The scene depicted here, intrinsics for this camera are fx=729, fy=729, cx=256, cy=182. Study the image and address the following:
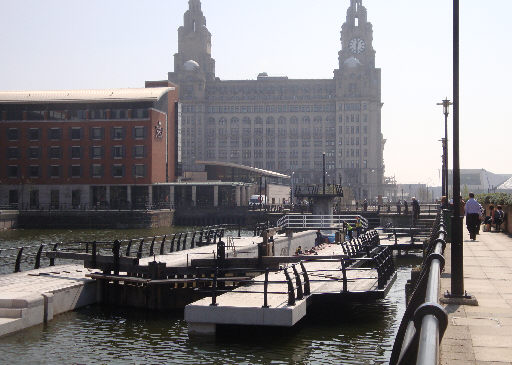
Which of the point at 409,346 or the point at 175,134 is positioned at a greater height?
the point at 175,134

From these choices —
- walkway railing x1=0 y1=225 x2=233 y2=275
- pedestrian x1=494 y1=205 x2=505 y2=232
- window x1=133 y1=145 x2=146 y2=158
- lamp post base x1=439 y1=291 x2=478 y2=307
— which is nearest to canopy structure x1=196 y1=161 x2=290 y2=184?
window x1=133 y1=145 x2=146 y2=158

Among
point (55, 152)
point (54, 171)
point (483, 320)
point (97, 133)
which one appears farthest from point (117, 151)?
point (483, 320)

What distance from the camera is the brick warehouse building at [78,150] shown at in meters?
108

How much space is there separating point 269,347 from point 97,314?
8856 mm

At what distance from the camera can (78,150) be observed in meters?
109

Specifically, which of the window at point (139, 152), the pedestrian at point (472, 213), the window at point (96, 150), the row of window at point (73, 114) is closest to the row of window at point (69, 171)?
the window at point (96, 150)

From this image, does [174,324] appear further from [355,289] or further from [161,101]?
[161,101]

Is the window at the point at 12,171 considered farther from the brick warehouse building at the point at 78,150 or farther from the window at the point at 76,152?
the window at the point at 76,152

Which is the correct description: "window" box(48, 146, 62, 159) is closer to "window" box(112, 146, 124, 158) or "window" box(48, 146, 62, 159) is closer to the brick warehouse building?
the brick warehouse building

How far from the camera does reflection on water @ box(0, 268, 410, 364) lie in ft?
65.8

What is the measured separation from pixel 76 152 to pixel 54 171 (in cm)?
439

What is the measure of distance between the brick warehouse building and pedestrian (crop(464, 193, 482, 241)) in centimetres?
7719

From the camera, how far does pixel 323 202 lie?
236ft

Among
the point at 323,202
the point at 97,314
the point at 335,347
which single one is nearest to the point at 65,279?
the point at 97,314
